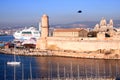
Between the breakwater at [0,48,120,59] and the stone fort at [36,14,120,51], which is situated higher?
the stone fort at [36,14,120,51]

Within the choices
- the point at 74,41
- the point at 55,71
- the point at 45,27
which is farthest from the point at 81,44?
the point at 55,71

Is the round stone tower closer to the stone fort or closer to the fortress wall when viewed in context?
the stone fort

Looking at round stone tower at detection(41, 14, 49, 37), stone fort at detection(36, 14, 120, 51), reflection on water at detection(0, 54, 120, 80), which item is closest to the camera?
reflection on water at detection(0, 54, 120, 80)

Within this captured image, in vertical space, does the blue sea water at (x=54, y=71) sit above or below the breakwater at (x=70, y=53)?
below

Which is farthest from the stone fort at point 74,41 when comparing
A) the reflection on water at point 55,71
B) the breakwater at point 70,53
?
the reflection on water at point 55,71

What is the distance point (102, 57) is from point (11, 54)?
420 inches

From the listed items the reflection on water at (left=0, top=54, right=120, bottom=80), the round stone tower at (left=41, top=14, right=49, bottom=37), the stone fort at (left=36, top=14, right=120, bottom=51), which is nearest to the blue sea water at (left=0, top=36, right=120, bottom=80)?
the reflection on water at (left=0, top=54, right=120, bottom=80)

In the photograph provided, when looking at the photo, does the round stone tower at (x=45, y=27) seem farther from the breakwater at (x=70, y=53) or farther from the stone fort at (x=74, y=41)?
the breakwater at (x=70, y=53)

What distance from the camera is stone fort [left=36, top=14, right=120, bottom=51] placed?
37938 mm

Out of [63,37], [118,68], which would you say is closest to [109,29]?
[63,37]

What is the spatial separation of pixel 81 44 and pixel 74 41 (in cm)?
101

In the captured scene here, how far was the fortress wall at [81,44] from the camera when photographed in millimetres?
37625

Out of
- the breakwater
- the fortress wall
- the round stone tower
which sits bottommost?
the breakwater

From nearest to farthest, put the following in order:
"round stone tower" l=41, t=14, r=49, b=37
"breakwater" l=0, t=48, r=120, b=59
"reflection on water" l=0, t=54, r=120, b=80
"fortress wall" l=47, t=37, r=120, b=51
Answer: "reflection on water" l=0, t=54, r=120, b=80 < "breakwater" l=0, t=48, r=120, b=59 < "fortress wall" l=47, t=37, r=120, b=51 < "round stone tower" l=41, t=14, r=49, b=37
